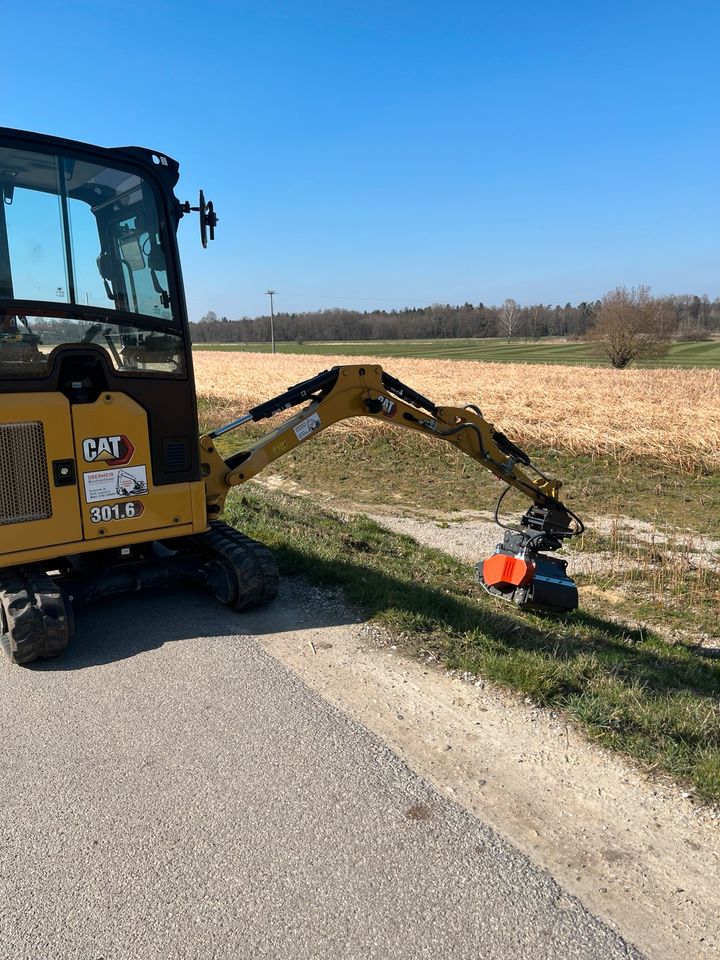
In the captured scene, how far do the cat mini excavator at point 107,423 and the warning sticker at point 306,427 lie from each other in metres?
0.01

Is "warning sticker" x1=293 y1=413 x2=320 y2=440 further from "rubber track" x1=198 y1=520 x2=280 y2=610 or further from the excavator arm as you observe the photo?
"rubber track" x1=198 y1=520 x2=280 y2=610

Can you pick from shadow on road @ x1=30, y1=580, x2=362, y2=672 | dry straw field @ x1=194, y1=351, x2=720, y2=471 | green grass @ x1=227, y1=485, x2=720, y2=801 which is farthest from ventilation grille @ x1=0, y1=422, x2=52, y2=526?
dry straw field @ x1=194, y1=351, x2=720, y2=471

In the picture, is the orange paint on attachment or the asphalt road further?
the orange paint on attachment

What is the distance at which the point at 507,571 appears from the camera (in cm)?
613

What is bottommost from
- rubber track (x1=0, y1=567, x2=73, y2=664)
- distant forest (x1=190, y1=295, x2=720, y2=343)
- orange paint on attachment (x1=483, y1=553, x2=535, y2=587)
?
orange paint on attachment (x1=483, y1=553, x2=535, y2=587)

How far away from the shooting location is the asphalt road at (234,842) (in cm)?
254

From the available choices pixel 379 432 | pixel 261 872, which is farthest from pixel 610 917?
pixel 379 432

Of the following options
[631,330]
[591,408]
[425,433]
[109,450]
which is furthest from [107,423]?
[631,330]

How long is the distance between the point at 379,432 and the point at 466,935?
1504cm

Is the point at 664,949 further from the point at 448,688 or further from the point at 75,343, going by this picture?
the point at 75,343

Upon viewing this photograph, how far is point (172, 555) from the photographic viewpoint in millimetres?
6098

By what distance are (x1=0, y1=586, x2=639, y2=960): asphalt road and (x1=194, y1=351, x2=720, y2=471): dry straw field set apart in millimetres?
12743

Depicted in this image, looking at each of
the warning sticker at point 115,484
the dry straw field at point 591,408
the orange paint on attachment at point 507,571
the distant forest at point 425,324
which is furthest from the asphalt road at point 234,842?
the distant forest at point 425,324

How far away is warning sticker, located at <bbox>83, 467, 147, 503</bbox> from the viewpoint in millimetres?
4895
